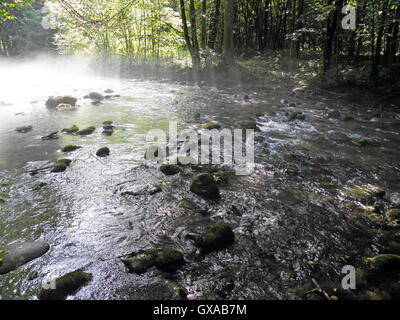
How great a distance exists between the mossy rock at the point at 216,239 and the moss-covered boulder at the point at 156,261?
0.29 meters

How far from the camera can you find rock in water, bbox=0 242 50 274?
8.14 ft

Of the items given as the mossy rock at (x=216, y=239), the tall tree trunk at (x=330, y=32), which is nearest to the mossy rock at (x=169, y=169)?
the mossy rock at (x=216, y=239)

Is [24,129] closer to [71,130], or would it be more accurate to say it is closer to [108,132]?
[71,130]

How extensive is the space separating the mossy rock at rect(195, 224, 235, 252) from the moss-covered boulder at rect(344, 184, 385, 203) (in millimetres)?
2214

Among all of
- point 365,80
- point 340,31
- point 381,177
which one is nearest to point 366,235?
point 381,177

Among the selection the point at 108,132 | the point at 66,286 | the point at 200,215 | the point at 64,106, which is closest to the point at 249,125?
the point at 108,132

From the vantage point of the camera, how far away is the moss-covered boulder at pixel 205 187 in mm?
3766

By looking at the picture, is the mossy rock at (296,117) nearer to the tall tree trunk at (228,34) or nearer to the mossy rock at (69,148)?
the mossy rock at (69,148)

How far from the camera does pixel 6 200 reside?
3.75 m

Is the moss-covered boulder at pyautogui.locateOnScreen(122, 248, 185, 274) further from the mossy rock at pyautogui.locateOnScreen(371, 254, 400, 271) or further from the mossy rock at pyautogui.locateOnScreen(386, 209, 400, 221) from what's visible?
the mossy rock at pyautogui.locateOnScreen(386, 209, 400, 221)

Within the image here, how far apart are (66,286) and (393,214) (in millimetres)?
3969

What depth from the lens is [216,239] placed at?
2742 millimetres

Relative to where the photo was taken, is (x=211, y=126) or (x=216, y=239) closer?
(x=216, y=239)
